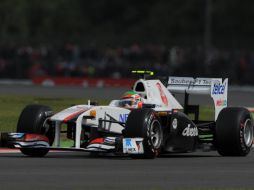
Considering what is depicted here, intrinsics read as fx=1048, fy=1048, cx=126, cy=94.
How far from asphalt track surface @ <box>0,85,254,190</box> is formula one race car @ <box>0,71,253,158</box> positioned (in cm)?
18

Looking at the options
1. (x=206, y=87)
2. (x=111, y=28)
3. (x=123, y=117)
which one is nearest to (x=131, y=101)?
(x=123, y=117)

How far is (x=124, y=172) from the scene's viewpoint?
40.6 feet

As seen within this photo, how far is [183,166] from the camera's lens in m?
13.4

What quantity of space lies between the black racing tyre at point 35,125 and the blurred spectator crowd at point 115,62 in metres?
29.2

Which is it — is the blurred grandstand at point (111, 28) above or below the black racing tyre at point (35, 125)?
above

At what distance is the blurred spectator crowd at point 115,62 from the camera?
44625 mm

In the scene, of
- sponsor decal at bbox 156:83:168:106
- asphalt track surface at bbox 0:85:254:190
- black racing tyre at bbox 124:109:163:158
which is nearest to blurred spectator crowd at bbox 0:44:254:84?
sponsor decal at bbox 156:83:168:106

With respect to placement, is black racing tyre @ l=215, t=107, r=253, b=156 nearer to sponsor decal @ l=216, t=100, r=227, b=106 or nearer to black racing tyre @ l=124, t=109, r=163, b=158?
sponsor decal @ l=216, t=100, r=227, b=106

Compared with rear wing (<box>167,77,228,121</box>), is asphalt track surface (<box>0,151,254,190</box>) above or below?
below

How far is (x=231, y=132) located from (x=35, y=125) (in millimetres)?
2792

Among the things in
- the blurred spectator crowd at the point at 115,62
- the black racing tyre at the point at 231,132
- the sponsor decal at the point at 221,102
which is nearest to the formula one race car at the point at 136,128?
the black racing tyre at the point at 231,132

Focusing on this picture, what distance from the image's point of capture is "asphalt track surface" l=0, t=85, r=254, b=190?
11.0m

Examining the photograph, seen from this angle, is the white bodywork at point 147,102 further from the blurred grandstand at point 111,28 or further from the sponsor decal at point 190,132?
the blurred grandstand at point 111,28

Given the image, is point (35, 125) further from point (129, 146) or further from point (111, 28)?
point (111, 28)
